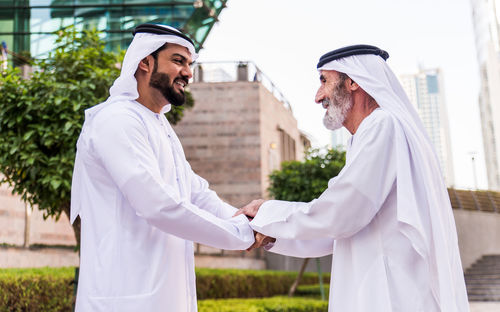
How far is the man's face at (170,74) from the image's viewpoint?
303 centimetres

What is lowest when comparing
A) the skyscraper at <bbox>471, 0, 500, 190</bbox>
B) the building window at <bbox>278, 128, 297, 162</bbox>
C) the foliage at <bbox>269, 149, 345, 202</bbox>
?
the foliage at <bbox>269, 149, 345, 202</bbox>

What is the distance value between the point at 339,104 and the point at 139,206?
1176mm

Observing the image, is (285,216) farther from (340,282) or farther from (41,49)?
(41,49)

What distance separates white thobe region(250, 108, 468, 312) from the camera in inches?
94.0

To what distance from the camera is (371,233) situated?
8.34 feet

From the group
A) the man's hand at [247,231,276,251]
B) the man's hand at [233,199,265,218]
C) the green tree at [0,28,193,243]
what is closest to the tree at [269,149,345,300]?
the green tree at [0,28,193,243]

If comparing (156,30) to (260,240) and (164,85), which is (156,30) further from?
(260,240)

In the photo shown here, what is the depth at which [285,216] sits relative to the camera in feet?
9.09

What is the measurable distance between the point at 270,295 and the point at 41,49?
33.8 ft

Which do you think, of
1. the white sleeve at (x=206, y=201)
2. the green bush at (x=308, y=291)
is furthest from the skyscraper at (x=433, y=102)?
the white sleeve at (x=206, y=201)

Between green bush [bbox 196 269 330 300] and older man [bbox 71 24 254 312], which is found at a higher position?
older man [bbox 71 24 254 312]

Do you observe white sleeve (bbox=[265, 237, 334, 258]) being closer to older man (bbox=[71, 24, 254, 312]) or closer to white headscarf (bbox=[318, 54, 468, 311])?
older man (bbox=[71, 24, 254, 312])

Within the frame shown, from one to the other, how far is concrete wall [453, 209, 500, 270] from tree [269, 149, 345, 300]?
11.0 m

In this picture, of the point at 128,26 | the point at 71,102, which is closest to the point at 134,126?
the point at 71,102
